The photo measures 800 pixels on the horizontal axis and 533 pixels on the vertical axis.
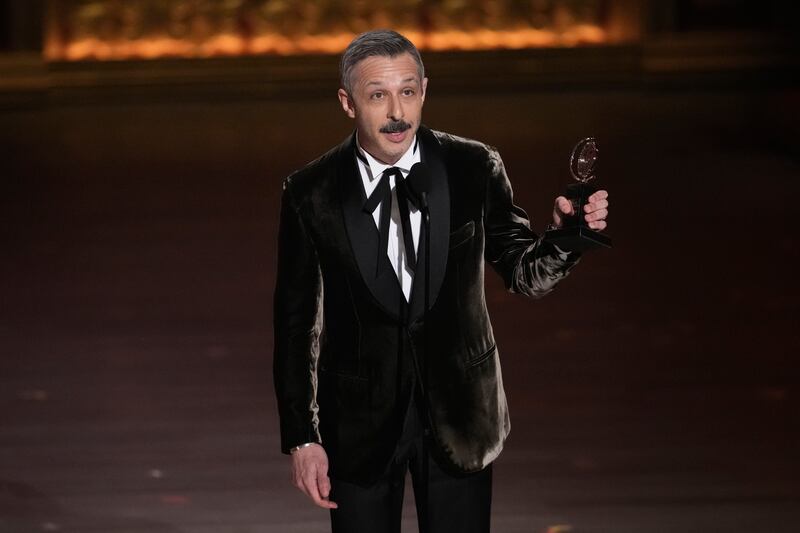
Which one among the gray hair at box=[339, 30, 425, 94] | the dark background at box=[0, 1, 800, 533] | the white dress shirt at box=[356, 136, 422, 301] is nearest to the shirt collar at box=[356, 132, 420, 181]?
the white dress shirt at box=[356, 136, 422, 301]

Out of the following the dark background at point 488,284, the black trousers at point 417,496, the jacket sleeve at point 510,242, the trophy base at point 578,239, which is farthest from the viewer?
the dark background at point 488,284

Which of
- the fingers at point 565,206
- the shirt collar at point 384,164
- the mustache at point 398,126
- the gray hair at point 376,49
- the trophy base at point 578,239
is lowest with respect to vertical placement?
the trophy base at point 578,239

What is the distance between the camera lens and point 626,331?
15.7 ft

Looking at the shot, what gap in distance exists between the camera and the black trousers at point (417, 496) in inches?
73.5

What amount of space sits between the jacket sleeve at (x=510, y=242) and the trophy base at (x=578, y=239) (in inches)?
2.8

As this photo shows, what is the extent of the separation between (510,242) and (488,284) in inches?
145

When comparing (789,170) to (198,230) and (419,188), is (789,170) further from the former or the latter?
(419,188)

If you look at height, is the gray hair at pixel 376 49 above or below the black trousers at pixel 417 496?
above

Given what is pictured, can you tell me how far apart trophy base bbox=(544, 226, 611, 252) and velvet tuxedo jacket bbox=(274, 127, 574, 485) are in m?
0.09

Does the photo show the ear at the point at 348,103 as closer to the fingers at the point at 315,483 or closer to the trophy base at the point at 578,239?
the trophy base at the point at 578,239

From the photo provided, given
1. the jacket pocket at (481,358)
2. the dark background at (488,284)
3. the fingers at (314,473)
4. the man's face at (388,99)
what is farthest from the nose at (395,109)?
the dark background at (488,284)

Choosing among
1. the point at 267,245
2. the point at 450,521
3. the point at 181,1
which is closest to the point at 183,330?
the point at 267,245

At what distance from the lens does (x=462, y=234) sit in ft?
5.92

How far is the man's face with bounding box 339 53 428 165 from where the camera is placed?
171cm
